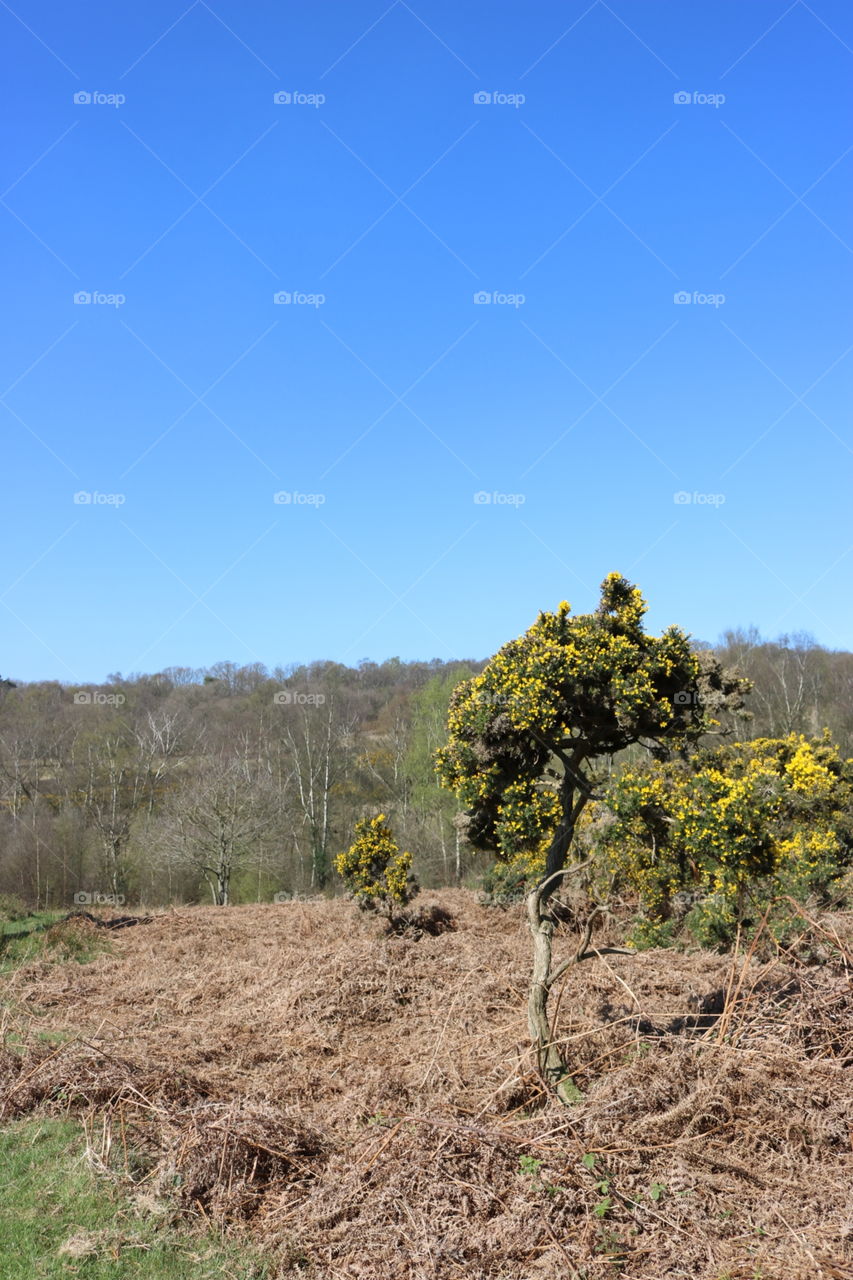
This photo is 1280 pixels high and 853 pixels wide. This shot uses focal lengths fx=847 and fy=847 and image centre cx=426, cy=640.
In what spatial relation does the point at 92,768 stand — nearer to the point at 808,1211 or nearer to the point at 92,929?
the point at 92,929

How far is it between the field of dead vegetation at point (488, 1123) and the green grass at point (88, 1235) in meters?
0.19

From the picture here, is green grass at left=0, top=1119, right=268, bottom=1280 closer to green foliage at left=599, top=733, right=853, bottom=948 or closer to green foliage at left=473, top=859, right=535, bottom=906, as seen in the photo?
green foliage at left=599, top=733, right=853, bottom=948

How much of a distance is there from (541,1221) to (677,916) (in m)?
10.6

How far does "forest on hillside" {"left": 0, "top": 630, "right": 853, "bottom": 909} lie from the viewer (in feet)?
103

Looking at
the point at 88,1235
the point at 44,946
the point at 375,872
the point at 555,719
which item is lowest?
the point at 44,946

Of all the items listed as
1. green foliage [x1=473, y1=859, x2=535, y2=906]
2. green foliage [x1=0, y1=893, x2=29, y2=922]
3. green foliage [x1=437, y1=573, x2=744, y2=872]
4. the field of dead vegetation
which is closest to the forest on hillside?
green foliage [x1=0, y1=893, x2=29, y2=922]

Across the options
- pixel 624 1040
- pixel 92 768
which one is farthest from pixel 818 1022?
pixel 92 768

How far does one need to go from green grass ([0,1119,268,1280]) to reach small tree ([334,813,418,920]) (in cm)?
907

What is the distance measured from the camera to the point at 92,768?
1513 inches

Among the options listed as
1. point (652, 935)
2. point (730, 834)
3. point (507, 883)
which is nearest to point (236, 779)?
point (507, 883)

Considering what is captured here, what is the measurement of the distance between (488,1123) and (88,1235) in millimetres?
2677

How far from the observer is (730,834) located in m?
7.82

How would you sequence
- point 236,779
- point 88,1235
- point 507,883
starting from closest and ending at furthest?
point 88,1235 < point 507,883 < point 236,779

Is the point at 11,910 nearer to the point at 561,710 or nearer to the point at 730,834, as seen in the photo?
the point at 561,710
